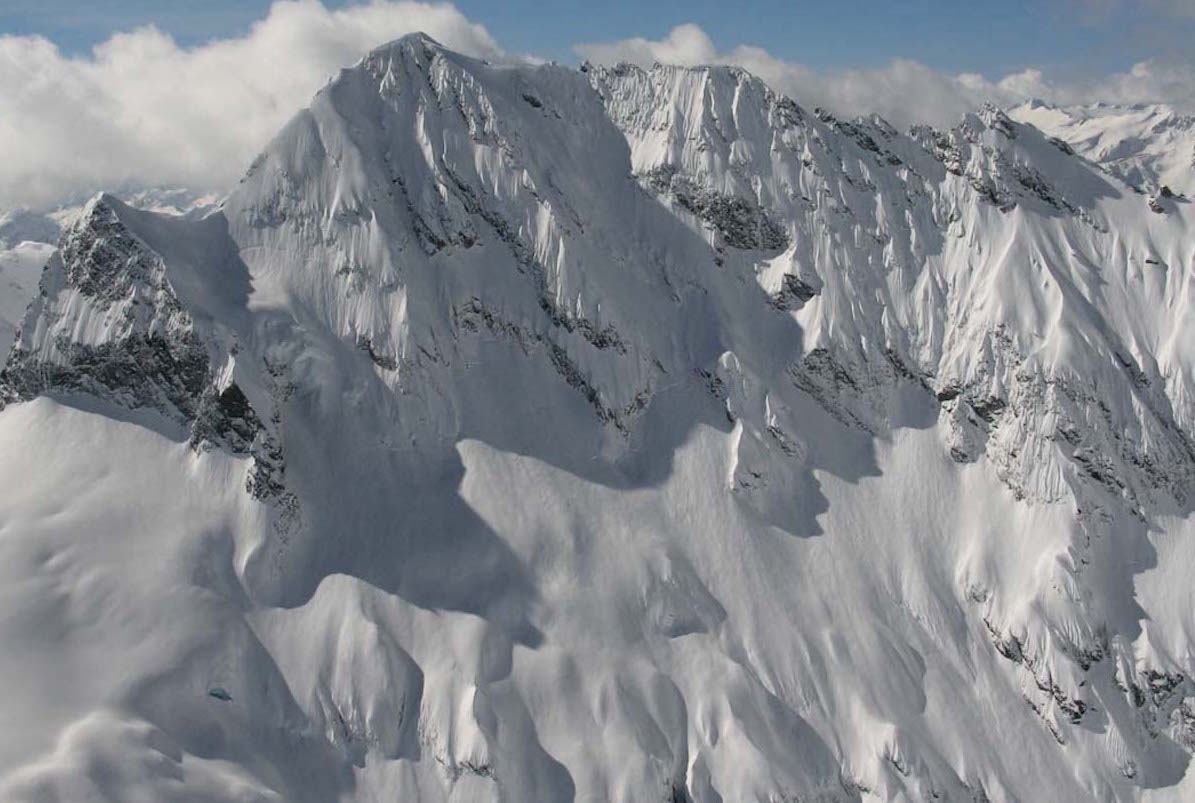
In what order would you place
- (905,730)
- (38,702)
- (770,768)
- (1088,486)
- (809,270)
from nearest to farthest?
(38,702) < (770,768) < (905,730) < (1088,486) < (809,270)

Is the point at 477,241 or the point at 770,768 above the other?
the point at 477,241

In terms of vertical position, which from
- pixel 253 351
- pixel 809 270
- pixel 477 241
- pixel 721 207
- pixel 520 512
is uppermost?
pixel 721 207

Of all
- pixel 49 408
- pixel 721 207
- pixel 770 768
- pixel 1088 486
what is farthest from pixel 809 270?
pixel 49 408

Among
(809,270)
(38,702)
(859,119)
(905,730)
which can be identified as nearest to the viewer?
(38,702)

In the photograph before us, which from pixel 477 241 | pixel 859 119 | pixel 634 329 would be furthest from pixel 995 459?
pixel 477 241

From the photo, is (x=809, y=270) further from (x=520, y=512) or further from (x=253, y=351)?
(x=253, y=351)

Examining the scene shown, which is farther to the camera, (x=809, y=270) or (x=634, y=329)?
(x=809, y=270)

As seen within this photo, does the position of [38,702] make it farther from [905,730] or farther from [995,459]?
[995,459]
